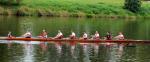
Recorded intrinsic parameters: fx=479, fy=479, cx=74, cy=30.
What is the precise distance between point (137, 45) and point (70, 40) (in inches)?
355

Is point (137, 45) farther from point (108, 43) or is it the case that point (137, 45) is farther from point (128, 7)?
point (128, 7)

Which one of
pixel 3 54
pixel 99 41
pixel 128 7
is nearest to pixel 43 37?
pixel 99 41

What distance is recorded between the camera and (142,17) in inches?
5089

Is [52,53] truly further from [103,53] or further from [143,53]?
[143,53]

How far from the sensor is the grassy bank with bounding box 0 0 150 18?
112938 mm

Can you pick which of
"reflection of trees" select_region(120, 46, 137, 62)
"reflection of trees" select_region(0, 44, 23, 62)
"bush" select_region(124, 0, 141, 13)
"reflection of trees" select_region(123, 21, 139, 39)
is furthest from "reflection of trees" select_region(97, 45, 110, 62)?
"bush" select_region(124, 0, 141, 13)

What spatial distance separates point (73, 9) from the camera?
394 feet

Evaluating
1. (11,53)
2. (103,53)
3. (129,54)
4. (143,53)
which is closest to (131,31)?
(143,53)

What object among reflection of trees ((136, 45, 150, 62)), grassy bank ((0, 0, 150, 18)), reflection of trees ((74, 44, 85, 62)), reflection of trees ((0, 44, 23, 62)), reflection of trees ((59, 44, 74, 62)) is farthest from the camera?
grassy bank ((0, 0, 150, 18))

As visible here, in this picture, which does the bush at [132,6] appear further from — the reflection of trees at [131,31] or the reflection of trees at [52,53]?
the reflection of trees at [52,53]

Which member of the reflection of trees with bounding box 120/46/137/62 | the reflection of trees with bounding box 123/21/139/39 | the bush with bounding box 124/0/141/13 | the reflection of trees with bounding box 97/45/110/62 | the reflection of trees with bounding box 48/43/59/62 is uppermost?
the bush with bounding box 124/0/141/13

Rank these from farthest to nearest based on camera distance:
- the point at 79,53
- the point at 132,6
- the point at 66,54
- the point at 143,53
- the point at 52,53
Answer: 1. the point at 132,6
2. the point at 143,53
3. the point at 79,53
4. the point at 52,53
5. the point at 66,54

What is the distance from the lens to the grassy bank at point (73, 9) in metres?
113

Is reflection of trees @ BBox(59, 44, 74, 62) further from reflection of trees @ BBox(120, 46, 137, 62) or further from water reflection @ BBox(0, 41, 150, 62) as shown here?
reflection of trees @ BBox(120, 46, 137, 62)
